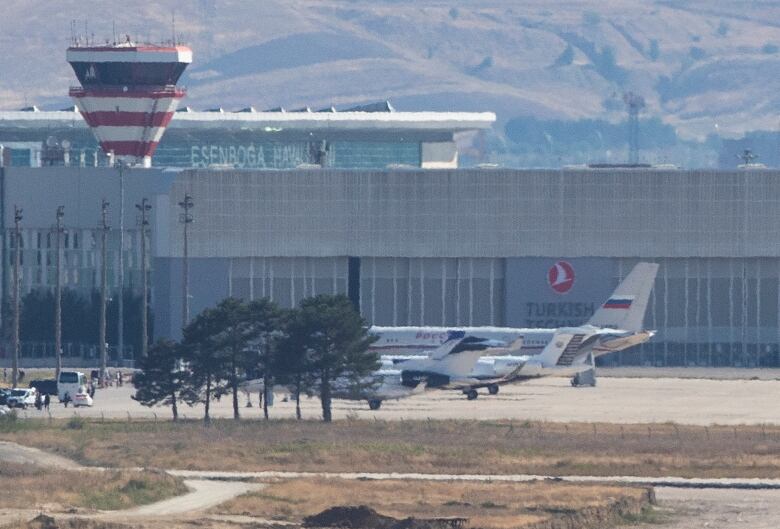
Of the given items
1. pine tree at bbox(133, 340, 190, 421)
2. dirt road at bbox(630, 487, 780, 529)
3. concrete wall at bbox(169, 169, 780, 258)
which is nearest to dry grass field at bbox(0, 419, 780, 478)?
pine tree at bbox(133, 340, 190, 421)

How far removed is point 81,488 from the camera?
246ft

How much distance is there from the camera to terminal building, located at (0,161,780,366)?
6649 inches

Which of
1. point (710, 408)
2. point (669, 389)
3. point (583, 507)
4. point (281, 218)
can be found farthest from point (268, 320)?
point (281, 218)

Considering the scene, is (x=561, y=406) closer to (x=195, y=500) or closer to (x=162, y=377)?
(x=162, y=377)

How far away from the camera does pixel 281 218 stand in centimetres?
17162

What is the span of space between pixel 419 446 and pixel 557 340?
40.4 metres

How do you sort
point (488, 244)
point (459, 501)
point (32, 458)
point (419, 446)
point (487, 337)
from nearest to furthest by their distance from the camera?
point (459, 501)
point (32, 458)
point (419, 446)
point (487, 337)
point (488, 244)

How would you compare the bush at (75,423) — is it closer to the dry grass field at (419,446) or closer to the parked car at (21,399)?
the dry grass field at (419,446)

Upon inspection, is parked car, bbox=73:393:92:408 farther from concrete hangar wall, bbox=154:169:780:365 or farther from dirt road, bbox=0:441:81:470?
concrete hangar wall, bbox=154:169:780:365

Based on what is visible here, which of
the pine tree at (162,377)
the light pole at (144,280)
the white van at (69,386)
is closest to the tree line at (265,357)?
the pine tree at (162,377)

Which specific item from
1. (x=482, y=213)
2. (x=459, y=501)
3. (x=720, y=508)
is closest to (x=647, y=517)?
(x=720, y=508)

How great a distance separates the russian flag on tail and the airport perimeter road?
9.98 m

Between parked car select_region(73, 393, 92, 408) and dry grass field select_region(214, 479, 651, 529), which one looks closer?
dry grass field select_region(214, 479, 651, 529)

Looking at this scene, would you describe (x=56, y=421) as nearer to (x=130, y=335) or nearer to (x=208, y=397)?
(x=208, y=397)
